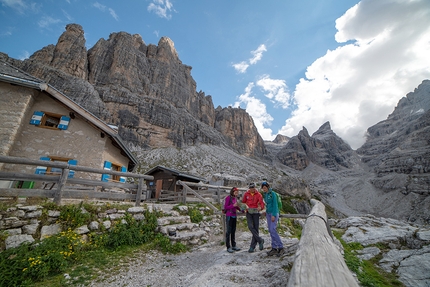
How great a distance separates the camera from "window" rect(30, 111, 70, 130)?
1170cm

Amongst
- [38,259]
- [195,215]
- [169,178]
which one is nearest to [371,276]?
[195,215]

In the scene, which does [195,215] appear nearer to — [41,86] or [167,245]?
[167,245]

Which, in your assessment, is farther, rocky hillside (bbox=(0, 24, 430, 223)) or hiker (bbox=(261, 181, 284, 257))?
rocky hillside (bbox=(0, 24, 430, 223))

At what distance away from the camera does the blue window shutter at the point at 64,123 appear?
1233 cm

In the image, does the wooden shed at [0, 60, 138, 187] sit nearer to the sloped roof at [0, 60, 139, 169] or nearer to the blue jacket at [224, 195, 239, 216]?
the sloped roof at [0, 60, 139, 169]

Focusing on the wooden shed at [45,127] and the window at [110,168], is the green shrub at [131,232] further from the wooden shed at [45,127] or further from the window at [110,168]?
the window at [110,168]

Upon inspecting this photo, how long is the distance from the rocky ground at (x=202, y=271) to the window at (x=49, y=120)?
35.1 ft

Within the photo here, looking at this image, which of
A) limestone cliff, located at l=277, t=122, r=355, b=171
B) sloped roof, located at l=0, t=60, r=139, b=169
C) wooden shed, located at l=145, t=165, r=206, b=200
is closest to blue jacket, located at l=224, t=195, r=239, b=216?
sloped roof, located at l=0, t=60, r=139, b=169

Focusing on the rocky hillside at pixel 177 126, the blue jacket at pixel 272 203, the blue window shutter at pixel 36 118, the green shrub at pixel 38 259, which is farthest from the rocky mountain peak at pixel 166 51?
the blue jacket at pixel 272 203

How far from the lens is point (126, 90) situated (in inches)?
3036

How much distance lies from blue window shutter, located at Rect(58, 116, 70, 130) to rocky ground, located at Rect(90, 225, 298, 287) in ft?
34.6

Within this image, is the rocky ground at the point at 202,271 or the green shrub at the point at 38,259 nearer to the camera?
the rocky ground at the point at 202,271

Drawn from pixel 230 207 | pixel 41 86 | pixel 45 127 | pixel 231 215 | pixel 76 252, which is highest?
pixel 41 86

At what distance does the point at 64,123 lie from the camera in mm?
12477
